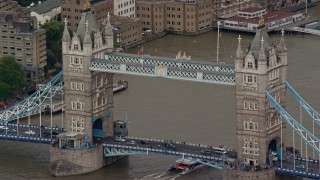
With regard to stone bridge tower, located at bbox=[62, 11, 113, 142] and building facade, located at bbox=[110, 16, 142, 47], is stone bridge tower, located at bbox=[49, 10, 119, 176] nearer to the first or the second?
stone bridge tower, located at bbox=[62, 11, 113, 142]

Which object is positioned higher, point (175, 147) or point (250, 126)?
point (250, 126)

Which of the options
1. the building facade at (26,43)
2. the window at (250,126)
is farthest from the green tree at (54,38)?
the window at (250,126)

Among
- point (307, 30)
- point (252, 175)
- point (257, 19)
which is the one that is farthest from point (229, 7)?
point (252, 175)

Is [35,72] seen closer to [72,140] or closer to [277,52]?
[72,140]

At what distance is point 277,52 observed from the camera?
13438 centimetres

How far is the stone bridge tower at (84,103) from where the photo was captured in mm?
139625

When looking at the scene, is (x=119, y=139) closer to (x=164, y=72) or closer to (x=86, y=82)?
(x=86, y=82)

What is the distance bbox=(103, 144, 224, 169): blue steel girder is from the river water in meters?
1.43

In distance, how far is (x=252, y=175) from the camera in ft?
433

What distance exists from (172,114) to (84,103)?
41.4 feet

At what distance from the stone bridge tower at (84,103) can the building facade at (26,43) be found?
25.3m

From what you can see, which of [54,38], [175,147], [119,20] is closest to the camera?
[175,147]

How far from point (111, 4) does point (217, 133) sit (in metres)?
45.4

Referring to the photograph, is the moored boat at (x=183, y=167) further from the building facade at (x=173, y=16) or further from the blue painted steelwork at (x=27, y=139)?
the building facade at (x=173, y=16)
